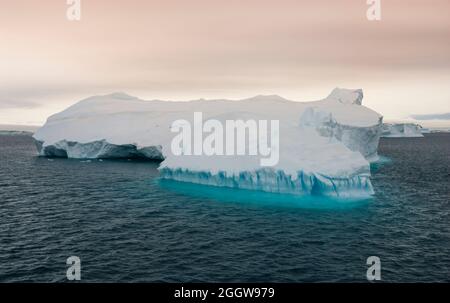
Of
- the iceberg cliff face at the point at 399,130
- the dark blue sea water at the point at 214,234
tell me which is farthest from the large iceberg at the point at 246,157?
the iceberg cliff face at the point at 399,130

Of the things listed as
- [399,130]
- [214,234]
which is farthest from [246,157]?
[399,130]

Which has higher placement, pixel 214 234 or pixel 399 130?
pixel 399 130

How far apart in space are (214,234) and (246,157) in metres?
14.3

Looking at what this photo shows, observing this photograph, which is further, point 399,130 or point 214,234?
point 399,130

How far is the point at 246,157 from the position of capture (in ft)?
127

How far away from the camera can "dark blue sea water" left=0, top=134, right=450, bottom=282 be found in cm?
1980

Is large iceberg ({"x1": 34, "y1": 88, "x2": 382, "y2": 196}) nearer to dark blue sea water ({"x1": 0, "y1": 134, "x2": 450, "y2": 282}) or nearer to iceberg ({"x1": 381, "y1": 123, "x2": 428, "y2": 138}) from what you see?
dark blue sea water ({"x1": 0, "y1": 134, "x2": 450, "y2": 282})

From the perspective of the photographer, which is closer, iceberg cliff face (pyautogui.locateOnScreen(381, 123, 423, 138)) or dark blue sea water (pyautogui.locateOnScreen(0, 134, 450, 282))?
dark blue sea water (pyautogui.locateOnScreen(0, 134, 450, 282))

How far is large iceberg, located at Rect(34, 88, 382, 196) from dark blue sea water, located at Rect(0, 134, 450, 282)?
1.95 m

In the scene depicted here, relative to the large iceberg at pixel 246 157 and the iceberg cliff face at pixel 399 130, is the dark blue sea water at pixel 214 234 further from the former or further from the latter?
the iceberg cliff face at pixel 399 130

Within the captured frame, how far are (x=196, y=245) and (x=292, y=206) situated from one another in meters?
12.1

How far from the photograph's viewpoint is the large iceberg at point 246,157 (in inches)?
1394

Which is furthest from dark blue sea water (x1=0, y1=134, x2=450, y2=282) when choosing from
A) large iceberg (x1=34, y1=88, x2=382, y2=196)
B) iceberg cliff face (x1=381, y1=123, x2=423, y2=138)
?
iceberg cliff face (x1=381, y1=123, x2=423, y2=138)

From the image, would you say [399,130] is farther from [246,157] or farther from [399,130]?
[246,157]
